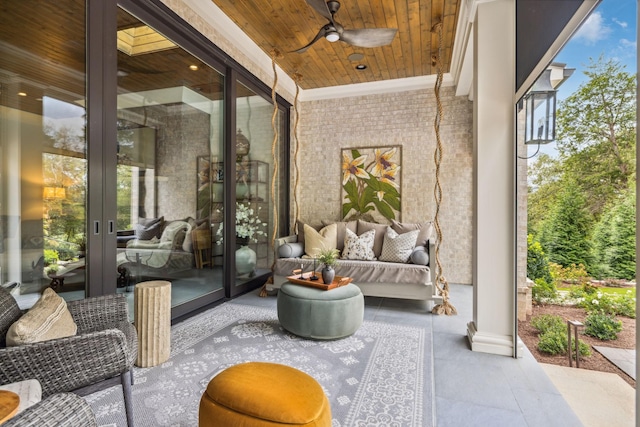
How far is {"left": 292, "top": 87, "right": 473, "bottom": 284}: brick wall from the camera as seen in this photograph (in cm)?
491

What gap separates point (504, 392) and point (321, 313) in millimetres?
1370

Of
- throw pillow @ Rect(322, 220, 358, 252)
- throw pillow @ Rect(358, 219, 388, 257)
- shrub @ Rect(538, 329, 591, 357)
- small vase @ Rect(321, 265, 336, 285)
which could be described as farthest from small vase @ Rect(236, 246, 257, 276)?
shrub @ Rect(538, 329, 591, 357)

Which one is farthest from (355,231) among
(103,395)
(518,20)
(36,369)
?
(36,369)

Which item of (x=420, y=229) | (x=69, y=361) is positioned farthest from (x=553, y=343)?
(x=69, y=361)

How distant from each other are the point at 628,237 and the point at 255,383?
169cm

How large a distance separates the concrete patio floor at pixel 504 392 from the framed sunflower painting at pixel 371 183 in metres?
2.59

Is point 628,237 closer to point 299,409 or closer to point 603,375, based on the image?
point 603,375

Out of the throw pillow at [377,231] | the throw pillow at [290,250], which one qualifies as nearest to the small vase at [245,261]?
the throw pillow at [290,250]

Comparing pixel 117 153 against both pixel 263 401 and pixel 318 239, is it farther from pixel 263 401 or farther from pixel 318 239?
pixel 318 239

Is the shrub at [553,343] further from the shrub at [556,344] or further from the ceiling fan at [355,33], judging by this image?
the ceiling fan at [355,33]

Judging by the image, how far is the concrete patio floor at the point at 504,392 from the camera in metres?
1.72

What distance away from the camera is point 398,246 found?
13.4 ft

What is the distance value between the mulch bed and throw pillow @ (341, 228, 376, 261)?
2.01 meters

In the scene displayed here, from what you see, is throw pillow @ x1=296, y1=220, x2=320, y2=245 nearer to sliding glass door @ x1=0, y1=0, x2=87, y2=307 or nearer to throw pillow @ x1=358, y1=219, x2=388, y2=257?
throw pillow @ x1=358, y1=219, x2=388, y2=257
